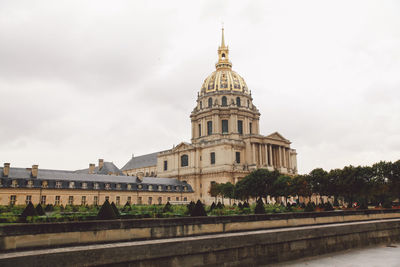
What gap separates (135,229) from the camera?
1260 centimetres

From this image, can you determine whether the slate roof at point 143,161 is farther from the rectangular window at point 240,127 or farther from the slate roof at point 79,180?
the slate roof at point 79,180

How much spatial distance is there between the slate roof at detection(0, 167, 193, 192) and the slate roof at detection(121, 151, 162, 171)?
31189mm

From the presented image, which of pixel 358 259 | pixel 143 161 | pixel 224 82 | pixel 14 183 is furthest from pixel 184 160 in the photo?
pixel 358 259

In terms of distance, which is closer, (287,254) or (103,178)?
(287,254)

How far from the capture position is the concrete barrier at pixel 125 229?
10.3 meters

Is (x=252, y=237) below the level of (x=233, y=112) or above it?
below

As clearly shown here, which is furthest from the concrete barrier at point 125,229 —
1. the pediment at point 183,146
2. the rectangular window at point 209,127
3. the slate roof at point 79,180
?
the rectangular window at point 209,127

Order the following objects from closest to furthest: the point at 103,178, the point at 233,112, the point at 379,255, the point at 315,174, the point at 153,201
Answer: the point at 379,255 → the point at 315,174 → the point at 103,178 → the point at 153,201 → the point at 233,112

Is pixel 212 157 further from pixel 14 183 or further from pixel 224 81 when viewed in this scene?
pixel 14 183

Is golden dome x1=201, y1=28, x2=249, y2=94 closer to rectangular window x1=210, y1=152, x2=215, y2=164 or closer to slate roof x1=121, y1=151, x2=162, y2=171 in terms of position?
rectangular window x1=210, y1=152, x2=215, y2=164

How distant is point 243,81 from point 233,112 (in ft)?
39.3

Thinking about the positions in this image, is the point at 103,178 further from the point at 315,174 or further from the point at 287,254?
the point at 287,254

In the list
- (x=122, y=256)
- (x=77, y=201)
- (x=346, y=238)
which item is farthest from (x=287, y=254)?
(x=77, y=201)

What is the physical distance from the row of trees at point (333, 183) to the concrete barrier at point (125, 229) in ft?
107
